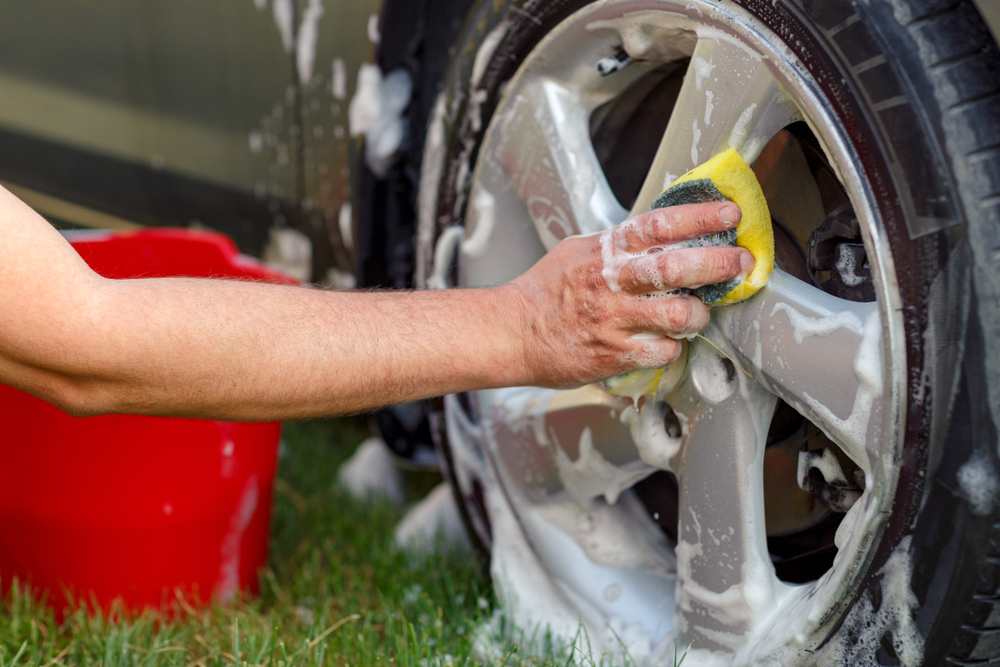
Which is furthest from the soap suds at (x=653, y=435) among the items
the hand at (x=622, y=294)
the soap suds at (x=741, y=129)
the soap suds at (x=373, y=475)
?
the soap suds at (x=373, y=475)

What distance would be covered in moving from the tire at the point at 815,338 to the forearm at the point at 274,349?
0.24 m

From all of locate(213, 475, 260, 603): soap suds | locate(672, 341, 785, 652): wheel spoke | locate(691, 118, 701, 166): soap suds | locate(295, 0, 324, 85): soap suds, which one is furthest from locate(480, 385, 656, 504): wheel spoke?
locate(295, 0, 324, 85): soap suds

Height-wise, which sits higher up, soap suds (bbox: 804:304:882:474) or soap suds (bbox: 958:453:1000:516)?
soap suds (bbox: 804:304:882:474)

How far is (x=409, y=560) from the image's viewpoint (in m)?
1.54

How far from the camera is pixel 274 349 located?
2.93 ft

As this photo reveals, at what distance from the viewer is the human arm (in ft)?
2.64

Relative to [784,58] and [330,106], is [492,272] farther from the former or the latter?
[784,58]

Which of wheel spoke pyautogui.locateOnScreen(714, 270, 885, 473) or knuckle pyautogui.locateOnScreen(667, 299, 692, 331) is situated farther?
knuckle pyautogui.locateOnScreen(667, 299, 692, 331)

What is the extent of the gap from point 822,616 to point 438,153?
2.96ft

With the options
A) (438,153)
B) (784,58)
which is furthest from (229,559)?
(784,58)

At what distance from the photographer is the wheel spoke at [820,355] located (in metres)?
0.78

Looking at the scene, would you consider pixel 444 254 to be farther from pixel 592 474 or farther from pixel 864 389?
pixel 864 389

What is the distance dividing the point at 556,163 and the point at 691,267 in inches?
14.4

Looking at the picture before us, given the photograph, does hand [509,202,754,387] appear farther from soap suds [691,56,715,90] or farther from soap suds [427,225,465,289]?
soap suds [427,225,465,289]
